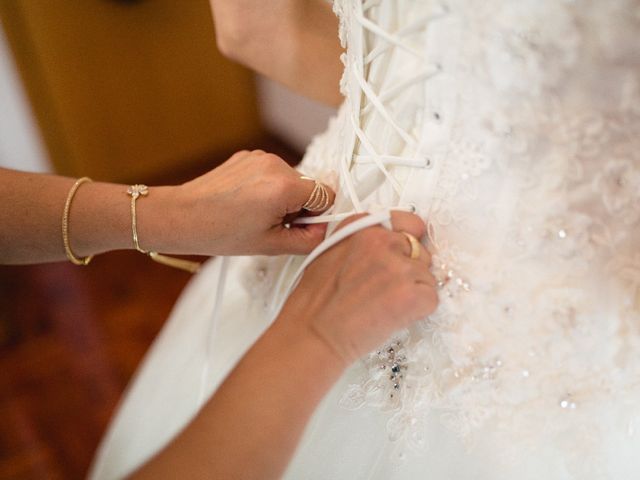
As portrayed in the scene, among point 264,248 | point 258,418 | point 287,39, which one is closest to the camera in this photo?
point 258,418

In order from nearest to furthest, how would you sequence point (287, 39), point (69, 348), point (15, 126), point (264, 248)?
point (264, 248), point (287, 39), point (69, 348), point (15, 126)

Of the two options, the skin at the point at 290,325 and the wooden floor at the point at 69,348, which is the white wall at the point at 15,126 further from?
the skin at the point at 290,325

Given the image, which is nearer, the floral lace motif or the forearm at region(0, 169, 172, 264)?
the floral lace motif

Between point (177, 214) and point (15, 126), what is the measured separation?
4.91 ft

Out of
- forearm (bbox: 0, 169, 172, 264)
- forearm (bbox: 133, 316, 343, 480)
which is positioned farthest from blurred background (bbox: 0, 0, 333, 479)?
forearm (bbox: 133, 316, 343, 480)

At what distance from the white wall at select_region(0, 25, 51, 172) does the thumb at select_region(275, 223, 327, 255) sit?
4.92ft

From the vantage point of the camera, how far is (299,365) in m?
0.45

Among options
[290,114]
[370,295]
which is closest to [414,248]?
[370,295]

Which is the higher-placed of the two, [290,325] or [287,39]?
[287,39]

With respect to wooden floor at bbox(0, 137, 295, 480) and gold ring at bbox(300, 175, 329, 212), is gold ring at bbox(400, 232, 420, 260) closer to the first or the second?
gold ring at bbox(300, 175, 329, 212)

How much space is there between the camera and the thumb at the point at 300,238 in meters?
0.54

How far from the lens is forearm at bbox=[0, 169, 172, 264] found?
601 millimetres

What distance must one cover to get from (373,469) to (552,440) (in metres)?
0.15

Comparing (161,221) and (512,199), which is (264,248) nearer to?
(161,221)
